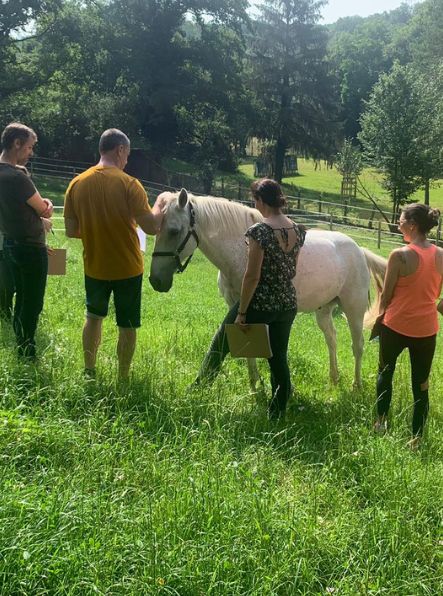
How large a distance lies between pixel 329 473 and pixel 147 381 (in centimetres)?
158

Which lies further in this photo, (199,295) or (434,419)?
(199,295)

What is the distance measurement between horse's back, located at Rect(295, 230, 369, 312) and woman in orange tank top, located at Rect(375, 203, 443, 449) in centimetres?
128

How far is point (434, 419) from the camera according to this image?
176 inches

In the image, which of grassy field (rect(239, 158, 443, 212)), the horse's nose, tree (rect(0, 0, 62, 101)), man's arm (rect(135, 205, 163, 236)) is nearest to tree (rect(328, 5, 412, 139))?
grassy field (rect(239, 158, 443, 212))

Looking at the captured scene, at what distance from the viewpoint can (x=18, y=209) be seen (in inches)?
160

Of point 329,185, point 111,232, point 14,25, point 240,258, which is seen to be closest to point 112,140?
point 111,232

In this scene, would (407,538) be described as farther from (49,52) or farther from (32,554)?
(49,52)

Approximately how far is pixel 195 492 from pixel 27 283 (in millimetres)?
2436

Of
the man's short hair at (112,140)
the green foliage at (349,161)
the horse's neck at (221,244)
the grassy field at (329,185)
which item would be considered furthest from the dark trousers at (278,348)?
the green foliage at (349,161)

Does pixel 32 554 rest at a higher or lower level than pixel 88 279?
lower

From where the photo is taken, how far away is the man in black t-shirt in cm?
403

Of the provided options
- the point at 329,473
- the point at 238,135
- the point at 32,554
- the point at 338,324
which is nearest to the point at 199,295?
the point at 338,324

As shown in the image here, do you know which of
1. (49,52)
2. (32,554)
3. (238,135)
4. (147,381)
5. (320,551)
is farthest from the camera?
(238,135)

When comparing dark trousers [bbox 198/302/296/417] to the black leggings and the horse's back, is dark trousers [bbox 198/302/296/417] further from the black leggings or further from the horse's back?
the horse's back
